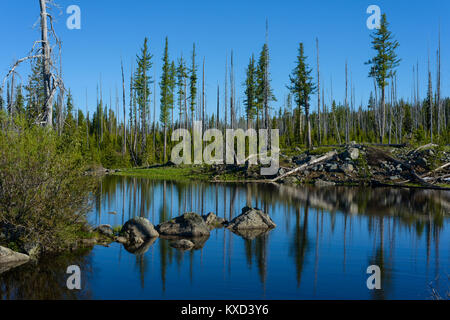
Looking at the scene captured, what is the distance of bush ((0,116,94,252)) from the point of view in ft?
33.6

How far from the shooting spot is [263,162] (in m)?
36.4

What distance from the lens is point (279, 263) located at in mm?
10055

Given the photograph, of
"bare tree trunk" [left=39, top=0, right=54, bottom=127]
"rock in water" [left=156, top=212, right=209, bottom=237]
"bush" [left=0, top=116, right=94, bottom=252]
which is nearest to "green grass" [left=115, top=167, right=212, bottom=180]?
"rock in water" [left=156, top=212, right=209, bottom=237]

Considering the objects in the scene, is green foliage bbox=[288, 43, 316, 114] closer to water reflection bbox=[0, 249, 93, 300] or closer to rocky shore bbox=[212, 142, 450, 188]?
rocky shore bbox=[212, 142, 450, 188]

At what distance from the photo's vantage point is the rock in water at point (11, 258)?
960 centimetres

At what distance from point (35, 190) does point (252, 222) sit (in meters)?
7.83

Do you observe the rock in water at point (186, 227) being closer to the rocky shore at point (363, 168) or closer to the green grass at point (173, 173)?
the rocky shore at point (363, 168)

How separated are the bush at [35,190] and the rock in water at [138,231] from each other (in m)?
1.86

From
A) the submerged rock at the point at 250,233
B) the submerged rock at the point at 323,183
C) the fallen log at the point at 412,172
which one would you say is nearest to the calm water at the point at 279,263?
the submerged rock at the point at 250,233

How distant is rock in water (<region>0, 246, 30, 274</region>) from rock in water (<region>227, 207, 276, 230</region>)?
727 cm

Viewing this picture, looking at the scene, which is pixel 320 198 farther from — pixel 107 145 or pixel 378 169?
pixel 107 145
